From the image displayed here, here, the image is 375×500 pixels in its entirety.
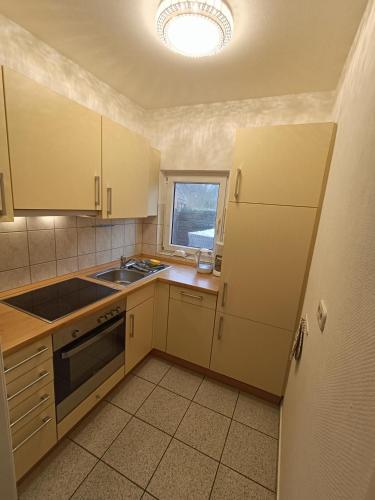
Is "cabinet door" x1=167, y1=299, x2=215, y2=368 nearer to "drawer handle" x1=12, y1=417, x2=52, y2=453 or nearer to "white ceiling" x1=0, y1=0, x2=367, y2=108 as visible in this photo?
"drawer handle" x1=12, y1=417, x2=52, y2=453

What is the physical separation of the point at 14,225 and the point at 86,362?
3.17 feet

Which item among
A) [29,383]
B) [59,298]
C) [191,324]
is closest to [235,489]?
[191,324]

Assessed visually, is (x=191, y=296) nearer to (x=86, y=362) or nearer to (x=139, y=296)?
(x=139, y=296)

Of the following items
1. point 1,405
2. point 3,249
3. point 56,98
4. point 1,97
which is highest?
point 56,98

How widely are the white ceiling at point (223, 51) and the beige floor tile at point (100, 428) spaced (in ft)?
7.83

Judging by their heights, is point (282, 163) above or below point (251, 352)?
above

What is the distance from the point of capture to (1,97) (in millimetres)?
1016

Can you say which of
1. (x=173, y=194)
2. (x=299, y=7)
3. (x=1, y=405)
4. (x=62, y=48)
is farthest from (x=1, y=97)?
(x=173, y=194)

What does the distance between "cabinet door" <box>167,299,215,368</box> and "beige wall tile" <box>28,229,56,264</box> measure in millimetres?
1021

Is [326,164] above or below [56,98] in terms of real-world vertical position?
below

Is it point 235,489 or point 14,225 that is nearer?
point 235,489

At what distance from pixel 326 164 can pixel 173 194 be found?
150 cm

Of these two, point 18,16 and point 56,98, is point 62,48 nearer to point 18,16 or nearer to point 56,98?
point 18,16

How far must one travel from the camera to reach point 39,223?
59.7 inches
